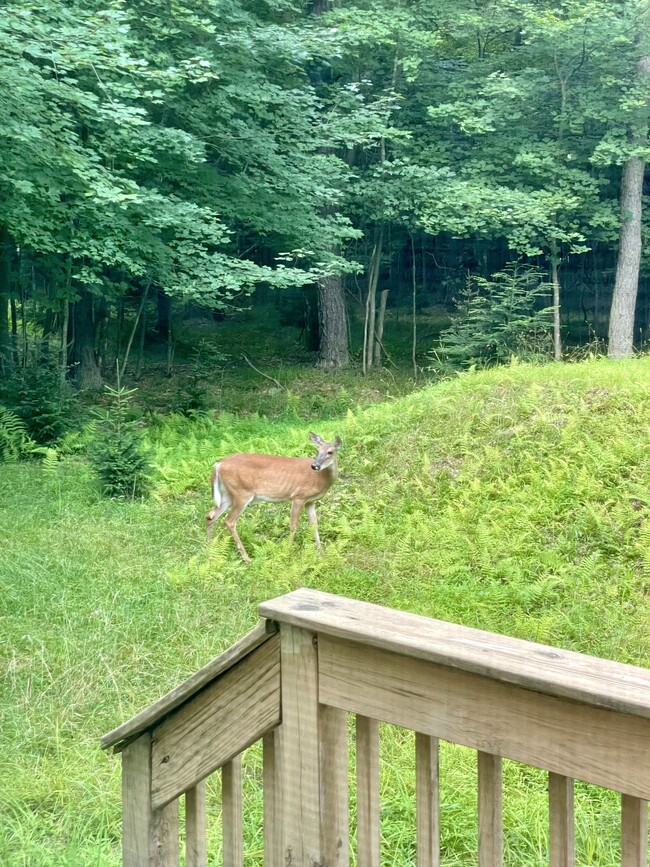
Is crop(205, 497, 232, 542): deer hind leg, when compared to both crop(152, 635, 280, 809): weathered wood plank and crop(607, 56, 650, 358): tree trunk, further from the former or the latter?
crop(607, 56, 650, 358): tree trunk

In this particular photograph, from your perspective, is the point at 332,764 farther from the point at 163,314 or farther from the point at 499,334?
the point at 163,314

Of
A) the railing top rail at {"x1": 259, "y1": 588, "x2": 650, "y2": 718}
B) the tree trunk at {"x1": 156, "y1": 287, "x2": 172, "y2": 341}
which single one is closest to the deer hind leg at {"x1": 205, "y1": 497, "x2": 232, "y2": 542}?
the railing top rail at {"x1": 259, "y1": 588, "x2": 650, "y2": 718}

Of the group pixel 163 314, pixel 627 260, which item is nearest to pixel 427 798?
pixel 627 260

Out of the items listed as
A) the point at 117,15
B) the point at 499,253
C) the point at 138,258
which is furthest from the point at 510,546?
the point at 499,253

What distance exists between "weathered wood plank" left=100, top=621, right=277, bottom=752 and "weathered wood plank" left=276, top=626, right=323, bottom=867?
5cm

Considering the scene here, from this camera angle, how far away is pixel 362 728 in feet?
4.92

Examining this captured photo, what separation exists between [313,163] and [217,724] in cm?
1356

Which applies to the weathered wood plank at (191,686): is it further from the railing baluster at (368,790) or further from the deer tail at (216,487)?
the deer tail at (216,487)

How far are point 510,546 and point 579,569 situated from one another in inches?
22.3

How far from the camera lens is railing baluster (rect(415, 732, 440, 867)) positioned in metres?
1.41

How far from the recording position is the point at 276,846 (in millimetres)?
1621

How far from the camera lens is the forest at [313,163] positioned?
10641 mm

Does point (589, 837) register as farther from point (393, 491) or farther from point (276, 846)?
point (393, 491)

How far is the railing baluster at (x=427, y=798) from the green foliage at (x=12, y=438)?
9.73 metres
